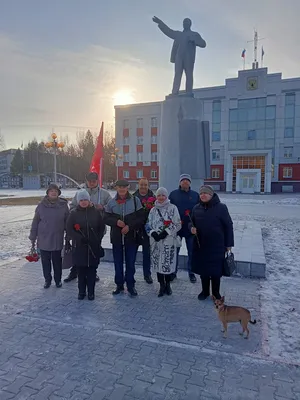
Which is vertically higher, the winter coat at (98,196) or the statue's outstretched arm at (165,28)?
the statue's outstretched arm at (165,28)

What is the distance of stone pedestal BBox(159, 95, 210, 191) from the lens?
744 cm

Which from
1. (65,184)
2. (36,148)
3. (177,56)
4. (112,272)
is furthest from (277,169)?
(36,148)

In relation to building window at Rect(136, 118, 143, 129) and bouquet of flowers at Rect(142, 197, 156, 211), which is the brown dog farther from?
building window at Rect(136, 118, 143, 129)

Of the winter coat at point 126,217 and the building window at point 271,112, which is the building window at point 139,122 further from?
the winter coat at point 126,217

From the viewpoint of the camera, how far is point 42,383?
97.0 inches

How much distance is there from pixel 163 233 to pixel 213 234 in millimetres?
717

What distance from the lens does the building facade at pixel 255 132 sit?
3356 centimetres

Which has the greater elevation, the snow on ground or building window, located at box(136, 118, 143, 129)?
building window, located at box(136, 118, 143, 129)

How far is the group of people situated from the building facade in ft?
95.6

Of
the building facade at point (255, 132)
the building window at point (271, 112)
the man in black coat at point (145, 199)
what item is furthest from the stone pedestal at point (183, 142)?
the building window at point (271, 112)

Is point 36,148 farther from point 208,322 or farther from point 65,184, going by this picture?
point 208,322

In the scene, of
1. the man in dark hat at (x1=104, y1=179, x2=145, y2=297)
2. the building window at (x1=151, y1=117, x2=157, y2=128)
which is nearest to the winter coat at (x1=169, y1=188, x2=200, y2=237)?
the man in dark hat at (x1=104, y1=179, x2=145, y2=297)

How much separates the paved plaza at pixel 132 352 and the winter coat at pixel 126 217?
3.00ft

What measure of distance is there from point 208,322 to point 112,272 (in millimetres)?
2440
